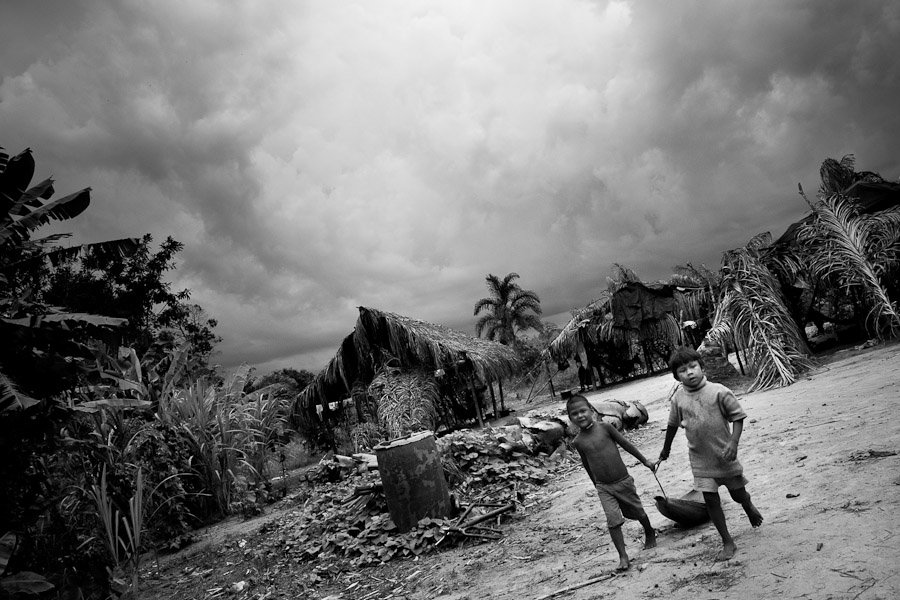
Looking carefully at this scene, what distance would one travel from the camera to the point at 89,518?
645 centimetres

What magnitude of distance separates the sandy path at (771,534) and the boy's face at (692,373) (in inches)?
37.5

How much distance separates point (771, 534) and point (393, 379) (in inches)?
403

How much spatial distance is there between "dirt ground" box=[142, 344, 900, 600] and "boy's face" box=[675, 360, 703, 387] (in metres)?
0.95

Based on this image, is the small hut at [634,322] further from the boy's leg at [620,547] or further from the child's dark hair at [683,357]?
the boy's leg at [620,547]

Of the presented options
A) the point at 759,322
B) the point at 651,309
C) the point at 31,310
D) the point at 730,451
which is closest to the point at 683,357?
the point at 730,451

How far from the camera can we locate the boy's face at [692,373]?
3178 millimetres

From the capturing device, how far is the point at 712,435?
3070 millimetres

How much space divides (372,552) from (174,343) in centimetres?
1695

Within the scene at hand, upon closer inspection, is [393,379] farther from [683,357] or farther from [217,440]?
[683,357]

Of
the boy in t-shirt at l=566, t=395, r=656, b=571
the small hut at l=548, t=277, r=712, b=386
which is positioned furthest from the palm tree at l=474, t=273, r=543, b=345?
the boy in t-shirt at l=566, t=395, r=656, b=571

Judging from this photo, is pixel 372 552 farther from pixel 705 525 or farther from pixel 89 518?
pixel 89 518

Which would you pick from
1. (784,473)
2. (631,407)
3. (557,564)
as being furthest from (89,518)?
(631,407)

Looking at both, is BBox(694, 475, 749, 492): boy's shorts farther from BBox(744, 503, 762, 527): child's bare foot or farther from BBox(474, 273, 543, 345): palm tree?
BBox(474, 273, 543, 345): palm tree

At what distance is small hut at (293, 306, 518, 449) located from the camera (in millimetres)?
12156
